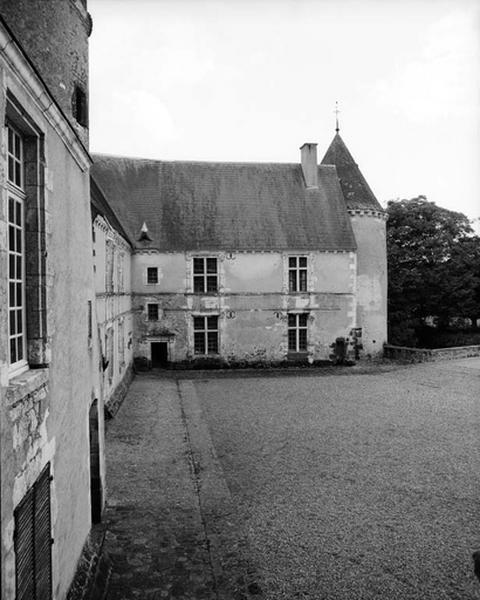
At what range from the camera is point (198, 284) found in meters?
21.8

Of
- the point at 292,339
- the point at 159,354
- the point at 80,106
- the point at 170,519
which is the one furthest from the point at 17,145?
the point at 292,339

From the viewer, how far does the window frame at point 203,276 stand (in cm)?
2167

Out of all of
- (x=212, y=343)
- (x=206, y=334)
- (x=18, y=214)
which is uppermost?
(x=18, y=214)

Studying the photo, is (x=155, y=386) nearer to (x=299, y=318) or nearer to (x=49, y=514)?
(x=299, y=318)

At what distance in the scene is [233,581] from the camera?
5.86 m

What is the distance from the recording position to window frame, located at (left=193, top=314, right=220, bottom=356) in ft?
71.3

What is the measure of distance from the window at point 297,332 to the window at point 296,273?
1182mm

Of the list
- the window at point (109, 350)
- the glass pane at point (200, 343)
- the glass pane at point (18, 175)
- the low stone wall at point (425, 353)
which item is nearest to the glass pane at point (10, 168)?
the glass pane at point (18, 175)

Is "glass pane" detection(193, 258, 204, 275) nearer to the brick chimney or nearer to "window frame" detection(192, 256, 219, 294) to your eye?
"window frame" detection(192, 256, 219, 294)

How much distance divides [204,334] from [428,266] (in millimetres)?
15711

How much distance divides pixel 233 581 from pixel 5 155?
16.6 feet

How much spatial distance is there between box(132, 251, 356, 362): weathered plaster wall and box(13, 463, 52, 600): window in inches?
664

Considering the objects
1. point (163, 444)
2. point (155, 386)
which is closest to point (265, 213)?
point (155, 386)

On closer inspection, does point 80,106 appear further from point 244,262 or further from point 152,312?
point 244,262
